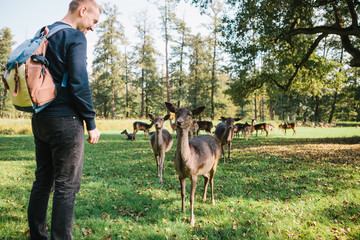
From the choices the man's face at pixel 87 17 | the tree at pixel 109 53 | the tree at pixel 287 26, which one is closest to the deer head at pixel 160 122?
the man's face at pixel 87 17

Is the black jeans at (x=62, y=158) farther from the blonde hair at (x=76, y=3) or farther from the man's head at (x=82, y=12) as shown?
the blonde hair at (x=76, y=3)

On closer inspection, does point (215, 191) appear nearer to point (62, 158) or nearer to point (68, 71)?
point (62, 158)

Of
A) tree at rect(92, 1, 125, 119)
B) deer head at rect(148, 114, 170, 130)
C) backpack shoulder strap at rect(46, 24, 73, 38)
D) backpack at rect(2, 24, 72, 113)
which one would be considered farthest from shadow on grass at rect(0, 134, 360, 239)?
tree at rect(92, 1, 125, 119)

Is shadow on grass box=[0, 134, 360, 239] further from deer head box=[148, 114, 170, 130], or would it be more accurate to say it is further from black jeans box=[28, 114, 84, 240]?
deer head box=[148, 114, 170, 130]

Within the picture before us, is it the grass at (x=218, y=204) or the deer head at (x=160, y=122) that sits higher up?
the deer head at (x=160, y=122)

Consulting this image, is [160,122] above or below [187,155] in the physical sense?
above

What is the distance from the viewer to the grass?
3.34 m

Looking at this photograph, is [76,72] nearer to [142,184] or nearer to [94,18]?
[94,18]

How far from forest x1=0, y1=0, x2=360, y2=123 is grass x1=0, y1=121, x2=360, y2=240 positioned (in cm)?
809

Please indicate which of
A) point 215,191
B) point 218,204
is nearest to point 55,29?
point 218,204

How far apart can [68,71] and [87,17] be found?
0.71 m

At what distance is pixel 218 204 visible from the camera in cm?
450

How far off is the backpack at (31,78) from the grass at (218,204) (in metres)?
2.32

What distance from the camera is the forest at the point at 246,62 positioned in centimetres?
1191
